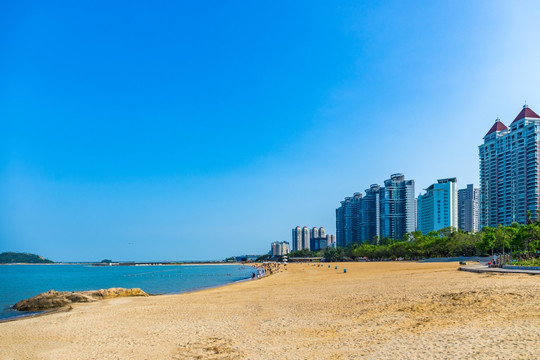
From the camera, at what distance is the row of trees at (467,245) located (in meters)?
49.7

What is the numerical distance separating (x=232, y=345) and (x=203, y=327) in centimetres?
401

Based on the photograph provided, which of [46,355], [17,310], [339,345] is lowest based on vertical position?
[17,310]

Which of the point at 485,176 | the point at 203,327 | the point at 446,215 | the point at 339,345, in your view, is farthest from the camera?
the point at 446,215

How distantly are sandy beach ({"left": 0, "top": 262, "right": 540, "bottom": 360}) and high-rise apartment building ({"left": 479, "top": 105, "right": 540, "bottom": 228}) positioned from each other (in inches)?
3588

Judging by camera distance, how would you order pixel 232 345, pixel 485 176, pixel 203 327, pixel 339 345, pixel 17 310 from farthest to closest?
pixel 485 176 → pixel 17 310 → pixel 203 327 → pixel 232 345 → pixel 339 345

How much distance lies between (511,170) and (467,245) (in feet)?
127

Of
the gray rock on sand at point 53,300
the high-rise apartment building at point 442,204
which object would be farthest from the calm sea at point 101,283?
the high-rise apartment building at point 442,204

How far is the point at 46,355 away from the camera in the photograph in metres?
13.3

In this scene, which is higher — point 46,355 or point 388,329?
point 388,329

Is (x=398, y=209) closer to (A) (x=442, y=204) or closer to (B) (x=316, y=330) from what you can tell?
(A) (x=442, y=204)

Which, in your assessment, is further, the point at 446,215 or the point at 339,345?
the point at 446,215

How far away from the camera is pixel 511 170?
332 feet

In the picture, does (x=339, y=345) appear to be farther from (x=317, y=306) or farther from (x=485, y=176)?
(x=485, y=176)

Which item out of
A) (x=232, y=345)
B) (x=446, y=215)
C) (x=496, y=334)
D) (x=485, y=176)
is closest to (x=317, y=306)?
(x=232, y=345)
